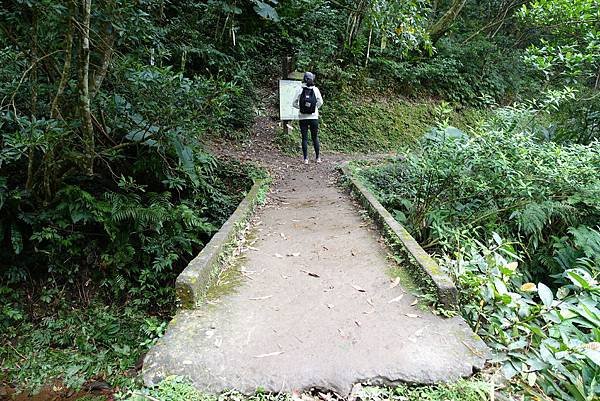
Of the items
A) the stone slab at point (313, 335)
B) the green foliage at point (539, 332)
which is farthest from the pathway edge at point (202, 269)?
the green foliage at point (539, 332)

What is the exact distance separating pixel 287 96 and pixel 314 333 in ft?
26.3

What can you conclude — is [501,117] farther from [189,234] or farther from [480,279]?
[189,234]

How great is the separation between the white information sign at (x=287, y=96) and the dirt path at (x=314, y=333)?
20.5 ft

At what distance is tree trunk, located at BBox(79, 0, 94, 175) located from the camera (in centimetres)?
409

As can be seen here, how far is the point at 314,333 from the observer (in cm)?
266

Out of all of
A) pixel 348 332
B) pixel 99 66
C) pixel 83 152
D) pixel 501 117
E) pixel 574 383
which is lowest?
pixel 348 332

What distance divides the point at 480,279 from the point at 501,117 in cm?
352

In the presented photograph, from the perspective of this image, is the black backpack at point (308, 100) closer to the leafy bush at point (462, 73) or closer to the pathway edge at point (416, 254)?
the pathway edge at point (416, 254)

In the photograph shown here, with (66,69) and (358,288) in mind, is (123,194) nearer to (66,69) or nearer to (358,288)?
(66,69)

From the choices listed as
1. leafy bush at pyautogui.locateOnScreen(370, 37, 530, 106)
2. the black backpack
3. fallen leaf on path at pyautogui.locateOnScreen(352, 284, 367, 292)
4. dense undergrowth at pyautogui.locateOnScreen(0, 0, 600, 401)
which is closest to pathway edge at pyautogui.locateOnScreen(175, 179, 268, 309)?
dense undergrowth at pyautogui.locateOnScreen(0, 0, 600, 401)

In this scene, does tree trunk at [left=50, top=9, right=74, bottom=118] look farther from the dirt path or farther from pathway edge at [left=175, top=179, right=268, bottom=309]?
the dirt path

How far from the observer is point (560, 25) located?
9977 millimetres

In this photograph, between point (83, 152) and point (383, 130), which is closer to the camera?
point (83, 152)

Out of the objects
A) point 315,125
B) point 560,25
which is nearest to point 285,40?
point 315,125
